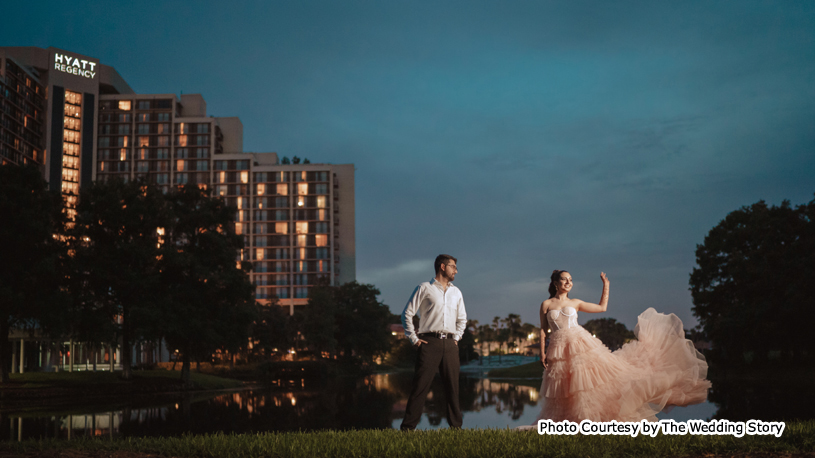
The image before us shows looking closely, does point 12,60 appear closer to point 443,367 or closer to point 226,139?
point 226,139

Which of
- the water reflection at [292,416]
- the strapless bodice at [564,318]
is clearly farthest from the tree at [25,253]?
the strapless bodice at [564,318]

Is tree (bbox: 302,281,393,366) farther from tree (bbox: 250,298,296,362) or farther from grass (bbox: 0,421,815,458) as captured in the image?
grass (bbox: 0,421,815,458)

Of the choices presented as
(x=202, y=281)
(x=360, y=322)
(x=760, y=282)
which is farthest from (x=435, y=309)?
(x=360, y=322)

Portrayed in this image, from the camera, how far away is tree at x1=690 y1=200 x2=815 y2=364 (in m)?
39.2

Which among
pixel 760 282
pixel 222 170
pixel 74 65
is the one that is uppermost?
pixel 74 65

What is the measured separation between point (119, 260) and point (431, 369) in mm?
29774

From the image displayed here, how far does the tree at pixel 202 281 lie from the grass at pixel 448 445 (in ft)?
90.4

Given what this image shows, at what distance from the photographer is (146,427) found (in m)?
15.2

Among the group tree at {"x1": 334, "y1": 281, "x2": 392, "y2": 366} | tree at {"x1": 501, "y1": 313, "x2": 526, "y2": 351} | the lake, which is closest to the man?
the lake

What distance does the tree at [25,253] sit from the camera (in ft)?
94.9

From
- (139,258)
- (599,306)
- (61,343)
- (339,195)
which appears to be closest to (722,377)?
(139,258)

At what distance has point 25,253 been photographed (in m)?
30.1

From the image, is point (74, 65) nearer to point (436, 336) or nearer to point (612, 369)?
point (436, 336)

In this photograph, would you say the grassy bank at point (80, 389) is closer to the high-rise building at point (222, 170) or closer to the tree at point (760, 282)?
the tree at point (760, 282)
